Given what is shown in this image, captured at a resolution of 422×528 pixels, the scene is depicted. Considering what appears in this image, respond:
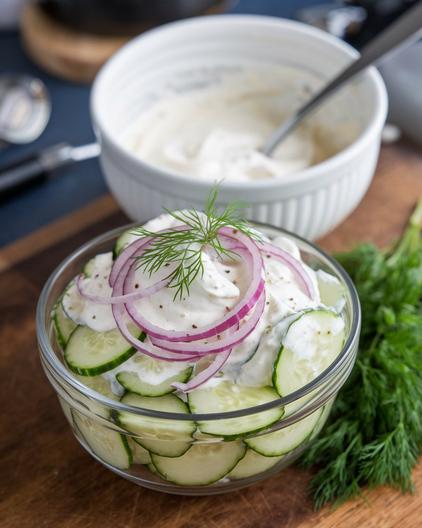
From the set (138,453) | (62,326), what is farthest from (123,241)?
(138,453)

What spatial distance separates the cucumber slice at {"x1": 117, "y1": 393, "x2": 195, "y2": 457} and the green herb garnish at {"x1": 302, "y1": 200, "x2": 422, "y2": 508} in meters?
0.39

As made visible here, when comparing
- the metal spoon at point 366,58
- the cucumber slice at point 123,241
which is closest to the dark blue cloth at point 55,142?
the metal spoon at point 366,58

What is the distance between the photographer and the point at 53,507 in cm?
163

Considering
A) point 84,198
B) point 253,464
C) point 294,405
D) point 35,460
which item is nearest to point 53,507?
point 35,460

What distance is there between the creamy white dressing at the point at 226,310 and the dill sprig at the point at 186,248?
2 centimetres

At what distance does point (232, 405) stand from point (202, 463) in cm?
14

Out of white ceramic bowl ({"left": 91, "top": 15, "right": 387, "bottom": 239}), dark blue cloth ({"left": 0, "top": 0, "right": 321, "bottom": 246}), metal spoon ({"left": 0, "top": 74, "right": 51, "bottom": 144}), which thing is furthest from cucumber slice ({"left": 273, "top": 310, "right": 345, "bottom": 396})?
metal spoon ({"left": 0, "top": 74, "right": 51, "bottom": 144})

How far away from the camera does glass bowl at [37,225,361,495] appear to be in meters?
1.36

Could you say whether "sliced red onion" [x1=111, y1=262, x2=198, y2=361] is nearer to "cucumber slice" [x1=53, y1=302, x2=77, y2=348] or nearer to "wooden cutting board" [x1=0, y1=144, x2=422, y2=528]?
"cucumber slice" [x1=53, y1=302, x2=77, y2=348]

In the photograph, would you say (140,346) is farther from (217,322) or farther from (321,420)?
(321,420)

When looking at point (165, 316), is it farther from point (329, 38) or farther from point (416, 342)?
point (329, 38)

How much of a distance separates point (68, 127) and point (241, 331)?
1.79 metres

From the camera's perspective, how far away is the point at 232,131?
2418 millimetres

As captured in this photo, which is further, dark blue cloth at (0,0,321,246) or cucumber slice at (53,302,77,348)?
dark blue cloth at (0,0,321,246)
